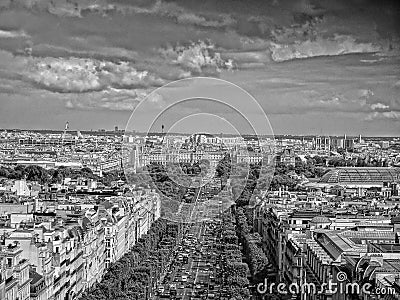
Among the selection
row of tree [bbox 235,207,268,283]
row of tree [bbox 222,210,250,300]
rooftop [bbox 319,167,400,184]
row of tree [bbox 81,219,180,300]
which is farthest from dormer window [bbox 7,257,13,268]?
rooftop [bbox 319,167,400,184]

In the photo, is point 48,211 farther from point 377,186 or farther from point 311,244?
point 377,186

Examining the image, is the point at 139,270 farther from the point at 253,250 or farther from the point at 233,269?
the point at 253,250

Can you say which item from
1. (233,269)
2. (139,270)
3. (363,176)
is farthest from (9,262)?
(363,176)

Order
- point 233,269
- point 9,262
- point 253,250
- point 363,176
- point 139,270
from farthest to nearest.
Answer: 1. point 363,176
2. point 253,250
3. point 139,270
4. point 233,269
5. point 9,262

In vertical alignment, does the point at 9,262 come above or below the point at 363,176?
below

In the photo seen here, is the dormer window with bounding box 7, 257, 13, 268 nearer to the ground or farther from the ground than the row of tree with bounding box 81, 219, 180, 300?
farther from the ground

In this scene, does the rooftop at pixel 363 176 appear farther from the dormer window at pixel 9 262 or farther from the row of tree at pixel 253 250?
the dormer window at pixel 9 262

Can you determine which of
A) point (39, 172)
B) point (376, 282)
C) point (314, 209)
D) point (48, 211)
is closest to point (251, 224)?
point (314, 209)

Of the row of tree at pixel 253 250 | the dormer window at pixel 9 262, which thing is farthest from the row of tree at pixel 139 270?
the dormer window at pixel 9 262

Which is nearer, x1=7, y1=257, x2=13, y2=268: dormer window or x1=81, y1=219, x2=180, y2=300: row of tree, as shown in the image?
x1=7, y1=257, x2=13, y2=268: dormer window

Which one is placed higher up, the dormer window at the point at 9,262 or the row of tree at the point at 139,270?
the dormer window at the point at 9,262

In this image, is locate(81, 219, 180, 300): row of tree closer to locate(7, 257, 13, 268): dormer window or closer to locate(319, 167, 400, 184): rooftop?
locate(7, 257, 13, 268): dormer window
